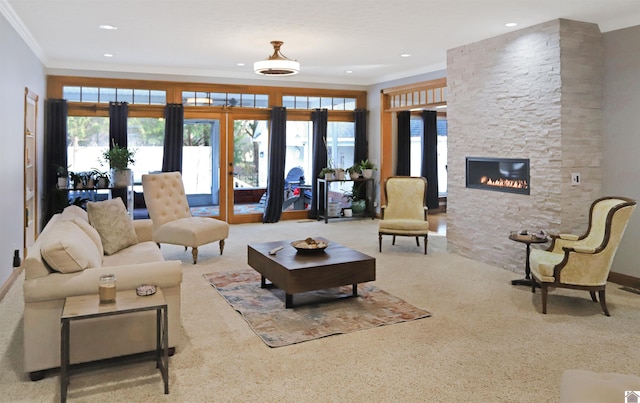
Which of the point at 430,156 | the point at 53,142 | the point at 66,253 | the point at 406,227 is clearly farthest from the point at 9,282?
the point at 430,156

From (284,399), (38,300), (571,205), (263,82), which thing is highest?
(263,82)

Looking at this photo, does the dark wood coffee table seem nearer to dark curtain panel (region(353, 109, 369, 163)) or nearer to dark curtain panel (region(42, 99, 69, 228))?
dark curtain panel (region(42, 99, 69, 228))

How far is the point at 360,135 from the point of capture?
31.1ft

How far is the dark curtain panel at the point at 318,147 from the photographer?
9156 millimetres

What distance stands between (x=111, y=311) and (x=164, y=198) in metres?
3.69

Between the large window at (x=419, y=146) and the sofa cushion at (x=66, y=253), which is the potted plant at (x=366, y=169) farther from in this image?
the sofa cushion at (x=66, y=253)

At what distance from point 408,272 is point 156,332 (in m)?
3.07

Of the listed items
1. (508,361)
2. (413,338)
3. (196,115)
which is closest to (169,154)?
(196,115)

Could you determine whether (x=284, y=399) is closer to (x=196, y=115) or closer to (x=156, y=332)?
(x=156, y=332)

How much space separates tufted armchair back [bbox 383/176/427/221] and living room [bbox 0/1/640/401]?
489 millimetres

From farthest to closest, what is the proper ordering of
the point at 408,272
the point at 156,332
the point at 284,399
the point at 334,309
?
the point at 408,272, the point at 334,309, the point at 156,332, the point at 284,399

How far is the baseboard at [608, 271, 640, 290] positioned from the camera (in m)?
4.85

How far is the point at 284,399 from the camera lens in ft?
8.67

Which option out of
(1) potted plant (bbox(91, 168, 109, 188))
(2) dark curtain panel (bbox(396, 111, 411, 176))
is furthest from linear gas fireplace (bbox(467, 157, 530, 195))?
(1) potted plant (bbox(91, 168, 109, 188))
